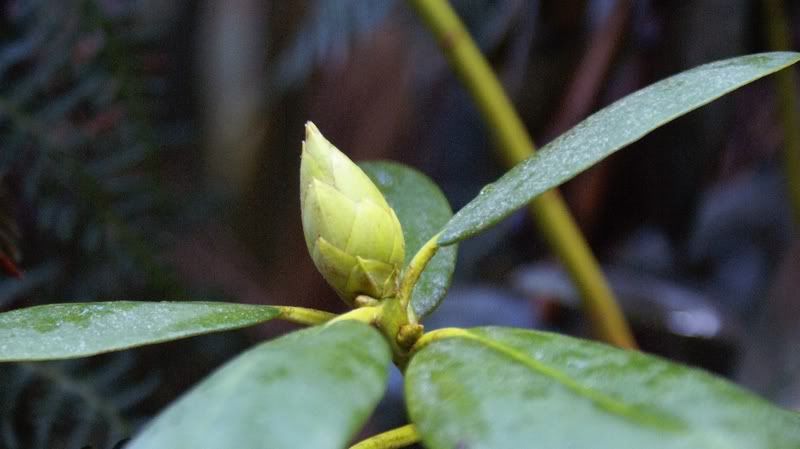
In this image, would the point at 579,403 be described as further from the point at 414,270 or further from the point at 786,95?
the point at 786,95

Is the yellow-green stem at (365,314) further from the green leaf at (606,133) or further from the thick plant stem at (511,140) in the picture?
the thick plant stem at (511,140)

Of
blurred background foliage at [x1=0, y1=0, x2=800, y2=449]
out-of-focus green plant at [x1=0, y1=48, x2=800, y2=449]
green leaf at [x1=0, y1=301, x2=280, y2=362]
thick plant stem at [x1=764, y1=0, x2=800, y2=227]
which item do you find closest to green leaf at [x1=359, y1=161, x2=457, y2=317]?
out-of-focus green plant at [x1=0, y1=48, x2=800, y2=449]

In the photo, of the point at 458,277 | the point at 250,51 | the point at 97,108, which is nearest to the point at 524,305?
the point at 458,277

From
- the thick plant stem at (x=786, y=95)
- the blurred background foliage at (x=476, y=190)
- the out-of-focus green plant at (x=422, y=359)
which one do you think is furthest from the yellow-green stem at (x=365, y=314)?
the thick plant stem at (x=786, y=95)

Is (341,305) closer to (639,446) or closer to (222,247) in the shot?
(222,247)

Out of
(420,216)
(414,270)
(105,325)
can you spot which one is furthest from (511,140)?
(105,325)

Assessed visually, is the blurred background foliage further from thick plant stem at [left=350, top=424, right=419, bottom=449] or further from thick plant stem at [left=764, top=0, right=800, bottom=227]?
thick plant stem at [left=350, top=424, right=419, bottom=449]

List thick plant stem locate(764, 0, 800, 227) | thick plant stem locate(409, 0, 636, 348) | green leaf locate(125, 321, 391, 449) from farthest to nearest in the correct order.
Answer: thick plant stem locate(764, 0, 800, 227) < thick plant stem locate(409, 0, 636, 348) < green leaf locate(125, 321, 391, 449)
